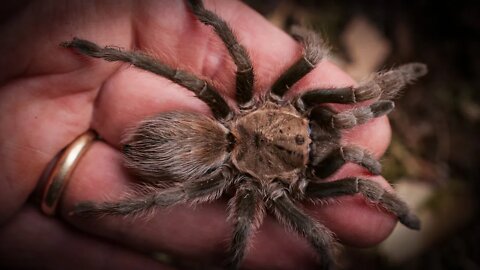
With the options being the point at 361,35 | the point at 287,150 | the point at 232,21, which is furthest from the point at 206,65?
the point at 361,35

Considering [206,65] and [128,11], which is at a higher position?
[128,11]

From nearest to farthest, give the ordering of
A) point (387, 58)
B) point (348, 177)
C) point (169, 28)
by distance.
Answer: point (348, 177), point (169, 28), point (387, 58)

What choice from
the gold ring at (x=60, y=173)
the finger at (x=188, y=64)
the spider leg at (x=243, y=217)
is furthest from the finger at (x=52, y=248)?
the spider leg at (x=243, y=217)

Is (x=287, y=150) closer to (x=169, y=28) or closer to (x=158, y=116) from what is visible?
(x=158, y=116)

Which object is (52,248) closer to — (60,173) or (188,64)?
(60,173)

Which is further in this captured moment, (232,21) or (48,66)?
(232,21)

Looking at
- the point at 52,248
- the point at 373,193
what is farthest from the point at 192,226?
the point at 373,193

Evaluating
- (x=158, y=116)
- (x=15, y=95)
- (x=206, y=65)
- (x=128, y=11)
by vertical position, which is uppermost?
(x=128, y=11)

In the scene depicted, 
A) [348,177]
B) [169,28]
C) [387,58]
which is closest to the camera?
[348,177]
